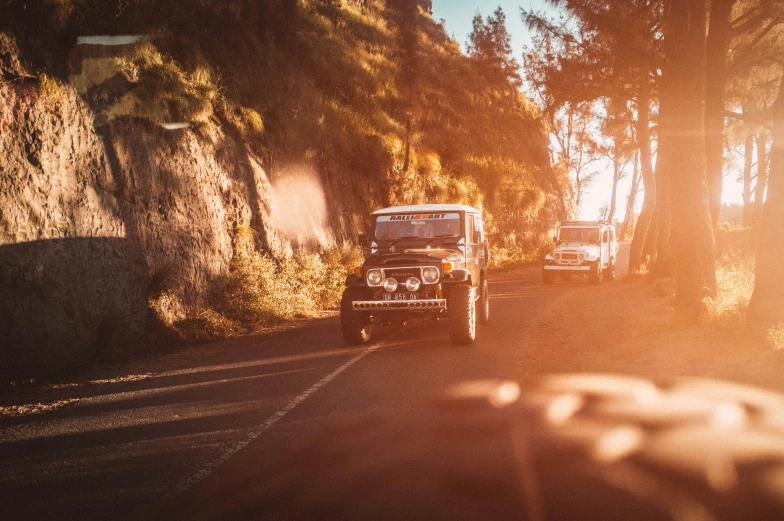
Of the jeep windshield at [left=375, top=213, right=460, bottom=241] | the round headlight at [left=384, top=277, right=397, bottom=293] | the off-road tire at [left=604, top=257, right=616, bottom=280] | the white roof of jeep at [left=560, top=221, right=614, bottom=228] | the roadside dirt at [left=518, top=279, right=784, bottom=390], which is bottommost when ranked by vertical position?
the off-road tire at [left=604, top=257, right=616, bottom=280]

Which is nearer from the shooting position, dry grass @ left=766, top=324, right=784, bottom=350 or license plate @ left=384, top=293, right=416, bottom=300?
dry grass @ left=766, top=324, right=784, bottom=350

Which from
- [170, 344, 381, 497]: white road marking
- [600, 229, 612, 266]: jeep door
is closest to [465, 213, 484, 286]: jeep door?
[170, 344, 381, 497]: white road marking

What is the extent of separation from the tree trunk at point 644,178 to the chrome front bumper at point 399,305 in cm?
1488

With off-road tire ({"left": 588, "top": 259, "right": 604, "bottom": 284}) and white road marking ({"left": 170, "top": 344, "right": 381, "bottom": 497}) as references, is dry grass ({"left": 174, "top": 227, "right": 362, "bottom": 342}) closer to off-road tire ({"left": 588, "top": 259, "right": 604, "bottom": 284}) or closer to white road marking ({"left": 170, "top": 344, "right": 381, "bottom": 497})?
white road marking ({"left": 170, "top": 344, "right": 381, "bottom": 497})

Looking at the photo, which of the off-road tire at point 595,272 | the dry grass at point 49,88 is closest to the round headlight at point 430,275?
the dry grass at point 49,88

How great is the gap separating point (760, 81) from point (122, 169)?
20241 mm

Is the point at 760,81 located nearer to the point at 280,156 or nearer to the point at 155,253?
the point at 280,156

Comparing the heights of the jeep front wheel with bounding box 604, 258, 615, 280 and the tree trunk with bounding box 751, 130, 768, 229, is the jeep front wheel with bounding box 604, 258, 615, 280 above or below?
below

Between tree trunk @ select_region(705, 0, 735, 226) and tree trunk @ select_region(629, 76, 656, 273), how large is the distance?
141 inches

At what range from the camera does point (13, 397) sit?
7.29m

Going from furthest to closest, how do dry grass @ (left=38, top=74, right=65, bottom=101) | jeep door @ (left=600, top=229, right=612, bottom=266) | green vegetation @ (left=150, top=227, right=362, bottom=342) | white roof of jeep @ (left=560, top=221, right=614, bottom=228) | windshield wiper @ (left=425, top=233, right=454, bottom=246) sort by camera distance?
white roof of jeep @ (left=560, top=221, right=614, bottom=228) → jeep door @ (left=600, top=229, right=612, bottom=266) → green vegetation @ (left=150, top=227, right=362, bottom=342) → windshield wiper @ (left=425, top=233, right=454, bottom=246) → dry grass @ (left=38, top=74, right=65, bottom=101)

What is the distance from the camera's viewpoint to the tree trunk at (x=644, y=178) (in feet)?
71.7

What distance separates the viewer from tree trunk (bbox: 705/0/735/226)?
43.1 ft

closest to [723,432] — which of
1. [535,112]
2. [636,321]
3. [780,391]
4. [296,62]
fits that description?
[780,391]
